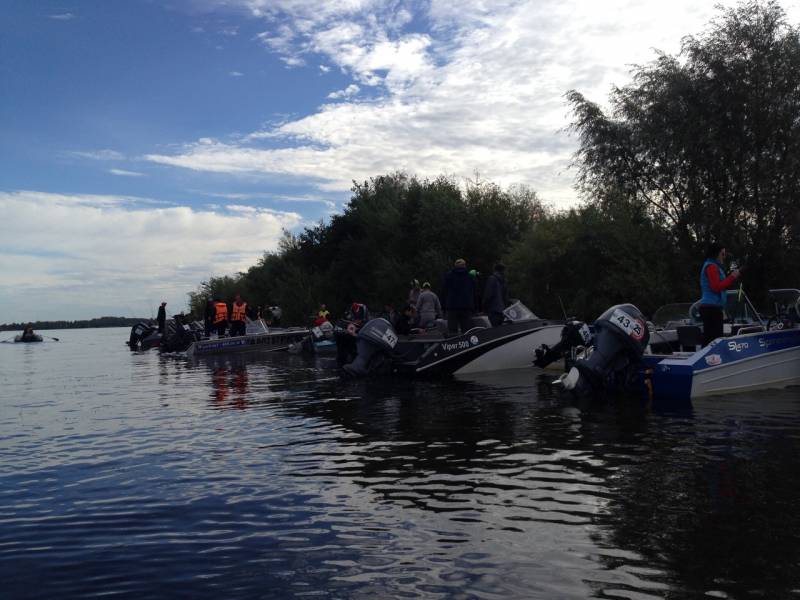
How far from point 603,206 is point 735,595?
86.8 ft

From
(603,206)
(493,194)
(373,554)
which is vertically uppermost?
(493,194)

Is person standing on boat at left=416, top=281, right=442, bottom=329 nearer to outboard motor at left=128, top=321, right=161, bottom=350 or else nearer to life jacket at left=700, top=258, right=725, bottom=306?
life jacket at left=700, top=258, right=725, bottom=306

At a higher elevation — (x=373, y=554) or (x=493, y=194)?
(x=493, y=194)

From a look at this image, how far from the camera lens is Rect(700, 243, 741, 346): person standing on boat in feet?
35.1

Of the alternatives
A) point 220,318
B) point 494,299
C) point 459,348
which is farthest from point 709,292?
point 220,318

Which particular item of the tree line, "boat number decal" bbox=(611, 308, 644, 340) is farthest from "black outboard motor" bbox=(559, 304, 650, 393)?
the tree line

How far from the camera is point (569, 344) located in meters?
13.7

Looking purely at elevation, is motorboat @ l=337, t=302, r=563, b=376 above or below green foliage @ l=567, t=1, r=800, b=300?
below

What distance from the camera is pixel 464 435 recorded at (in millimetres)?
8414

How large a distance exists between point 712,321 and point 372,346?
6.76 m

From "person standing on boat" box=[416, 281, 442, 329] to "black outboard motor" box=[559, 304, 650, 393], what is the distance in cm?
754

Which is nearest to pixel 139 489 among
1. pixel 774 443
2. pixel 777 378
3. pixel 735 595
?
pixel 735 595

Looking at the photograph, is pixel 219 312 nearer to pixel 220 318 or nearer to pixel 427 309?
pixel 220 318

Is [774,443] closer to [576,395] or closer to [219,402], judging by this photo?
[576,395]
